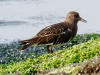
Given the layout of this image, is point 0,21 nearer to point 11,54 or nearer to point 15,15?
point 15,15

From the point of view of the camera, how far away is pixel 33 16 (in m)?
41.0

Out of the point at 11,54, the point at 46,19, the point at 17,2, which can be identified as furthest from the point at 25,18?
the point at 11,54

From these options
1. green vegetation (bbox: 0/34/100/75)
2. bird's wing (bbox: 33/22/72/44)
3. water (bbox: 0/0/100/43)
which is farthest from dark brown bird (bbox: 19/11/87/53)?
water (bbox: 0/0/100/43)

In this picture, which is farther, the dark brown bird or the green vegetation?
the dark brown bird

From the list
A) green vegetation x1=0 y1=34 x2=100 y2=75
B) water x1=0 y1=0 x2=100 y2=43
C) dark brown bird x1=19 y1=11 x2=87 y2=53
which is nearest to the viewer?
green vegetation x1=0 y1=34 x2=100 y2=75

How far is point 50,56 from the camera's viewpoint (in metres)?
19.3

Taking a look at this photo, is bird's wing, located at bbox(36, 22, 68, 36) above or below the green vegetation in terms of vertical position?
above

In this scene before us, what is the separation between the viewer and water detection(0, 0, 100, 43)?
34312mm

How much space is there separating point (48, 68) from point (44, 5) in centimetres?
3058

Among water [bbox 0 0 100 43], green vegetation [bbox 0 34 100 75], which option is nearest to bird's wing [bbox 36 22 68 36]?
green vegetation [bbox 0 34 100 75]

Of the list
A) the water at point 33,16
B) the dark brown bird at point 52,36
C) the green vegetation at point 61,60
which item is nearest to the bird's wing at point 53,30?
the dark brown bird at point 52,36

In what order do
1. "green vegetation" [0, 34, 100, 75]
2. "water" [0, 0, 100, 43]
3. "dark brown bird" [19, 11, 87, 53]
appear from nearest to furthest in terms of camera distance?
"green vegetation" [0, 34, 100, 75] → "dark brown bird" [19, 11, 87, 53] → "water" [0, 0, 100, 43]

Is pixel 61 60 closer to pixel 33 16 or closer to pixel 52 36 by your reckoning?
pixel 52 36

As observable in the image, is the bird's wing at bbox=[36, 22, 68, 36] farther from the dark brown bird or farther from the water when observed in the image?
the water
